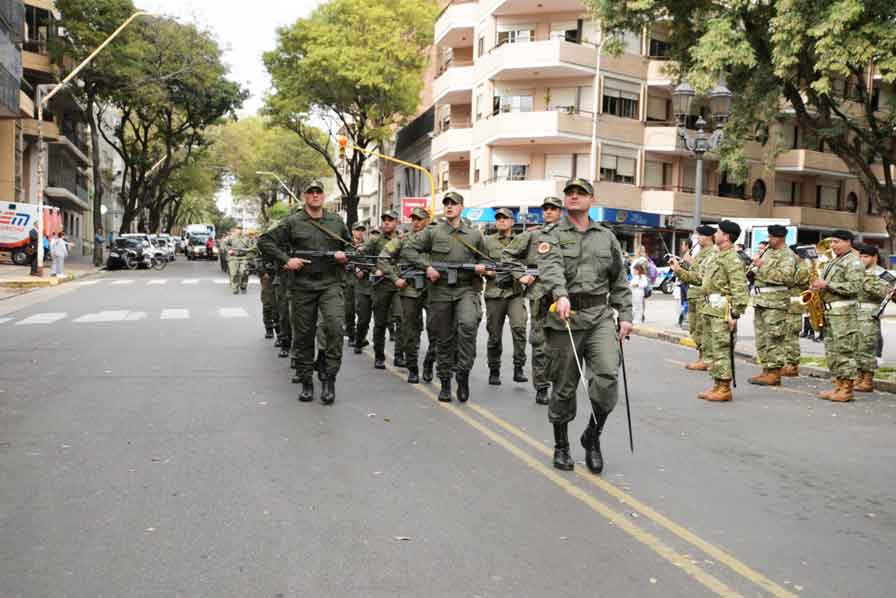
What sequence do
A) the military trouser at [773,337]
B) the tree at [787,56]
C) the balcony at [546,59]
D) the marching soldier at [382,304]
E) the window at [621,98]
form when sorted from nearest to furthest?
the military trouser at [773,337], the marching soldier at [382,304], the tree at [787,56], the balcony at [546,59], the window at [621,98]

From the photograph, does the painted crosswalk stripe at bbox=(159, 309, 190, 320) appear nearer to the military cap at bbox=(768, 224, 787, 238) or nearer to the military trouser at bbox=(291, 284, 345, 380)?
the military trouser at bbox=(291, 284, 345, 380)

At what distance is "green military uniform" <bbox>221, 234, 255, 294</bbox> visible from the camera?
23.0 metres

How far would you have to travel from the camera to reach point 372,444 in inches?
288

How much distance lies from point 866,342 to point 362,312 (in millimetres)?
6634

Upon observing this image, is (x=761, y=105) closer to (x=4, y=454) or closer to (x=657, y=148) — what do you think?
(x=657, y=148)

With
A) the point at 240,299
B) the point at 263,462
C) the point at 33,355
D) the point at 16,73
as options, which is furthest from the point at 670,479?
the point at 16,73

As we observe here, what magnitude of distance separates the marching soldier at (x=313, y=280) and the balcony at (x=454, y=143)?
3632 centimetres

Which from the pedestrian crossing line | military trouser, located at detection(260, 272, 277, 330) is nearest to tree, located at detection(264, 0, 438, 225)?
military trouser, located at detection(260, 272, 277, 330)

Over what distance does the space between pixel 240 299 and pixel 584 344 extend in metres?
18.9

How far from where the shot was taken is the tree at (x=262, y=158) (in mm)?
72500

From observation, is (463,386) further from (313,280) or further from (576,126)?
(576,126)

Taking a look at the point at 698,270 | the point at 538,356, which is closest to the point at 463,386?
the point at 538,356

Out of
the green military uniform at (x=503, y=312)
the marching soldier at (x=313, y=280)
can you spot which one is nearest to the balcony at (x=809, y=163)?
the green military uniform at (x=503, y=312)

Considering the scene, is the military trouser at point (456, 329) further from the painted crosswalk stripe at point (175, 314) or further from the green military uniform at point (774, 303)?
the painted crosswalk stripe at point (175, 314)
